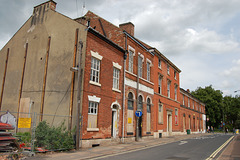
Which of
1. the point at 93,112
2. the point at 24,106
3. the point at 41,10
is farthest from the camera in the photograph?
the point at 41,10

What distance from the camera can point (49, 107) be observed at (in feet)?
48.6

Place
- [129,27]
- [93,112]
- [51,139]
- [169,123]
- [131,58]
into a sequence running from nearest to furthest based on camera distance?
[51,139], [93,112], [131,58], [129,27], [169,123]

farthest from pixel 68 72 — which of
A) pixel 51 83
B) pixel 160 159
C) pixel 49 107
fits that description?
pixel 160 159

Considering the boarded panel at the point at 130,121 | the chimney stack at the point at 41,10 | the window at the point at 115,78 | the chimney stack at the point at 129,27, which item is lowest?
the boarded panel at the point at 130,121

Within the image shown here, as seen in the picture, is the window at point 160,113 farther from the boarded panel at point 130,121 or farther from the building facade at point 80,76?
the boarded panel at point 130,121

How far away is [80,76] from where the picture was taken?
13797 millimetres

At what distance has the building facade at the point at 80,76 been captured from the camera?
14359 millimetres

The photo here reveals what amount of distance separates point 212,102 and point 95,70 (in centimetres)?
5902

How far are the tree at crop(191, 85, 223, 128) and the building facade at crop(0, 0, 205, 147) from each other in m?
48.3

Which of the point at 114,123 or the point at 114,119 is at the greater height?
the point at 114,119

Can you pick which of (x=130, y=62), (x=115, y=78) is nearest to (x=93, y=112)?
(x=115, y=78)

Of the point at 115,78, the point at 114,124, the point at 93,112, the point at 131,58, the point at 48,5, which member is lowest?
the point at 114,124

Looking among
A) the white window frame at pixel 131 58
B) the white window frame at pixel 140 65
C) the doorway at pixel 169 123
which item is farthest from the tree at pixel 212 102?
the white window frame at pixel 131 58

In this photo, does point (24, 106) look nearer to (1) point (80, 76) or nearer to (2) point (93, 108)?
(2) point (93, 108)
